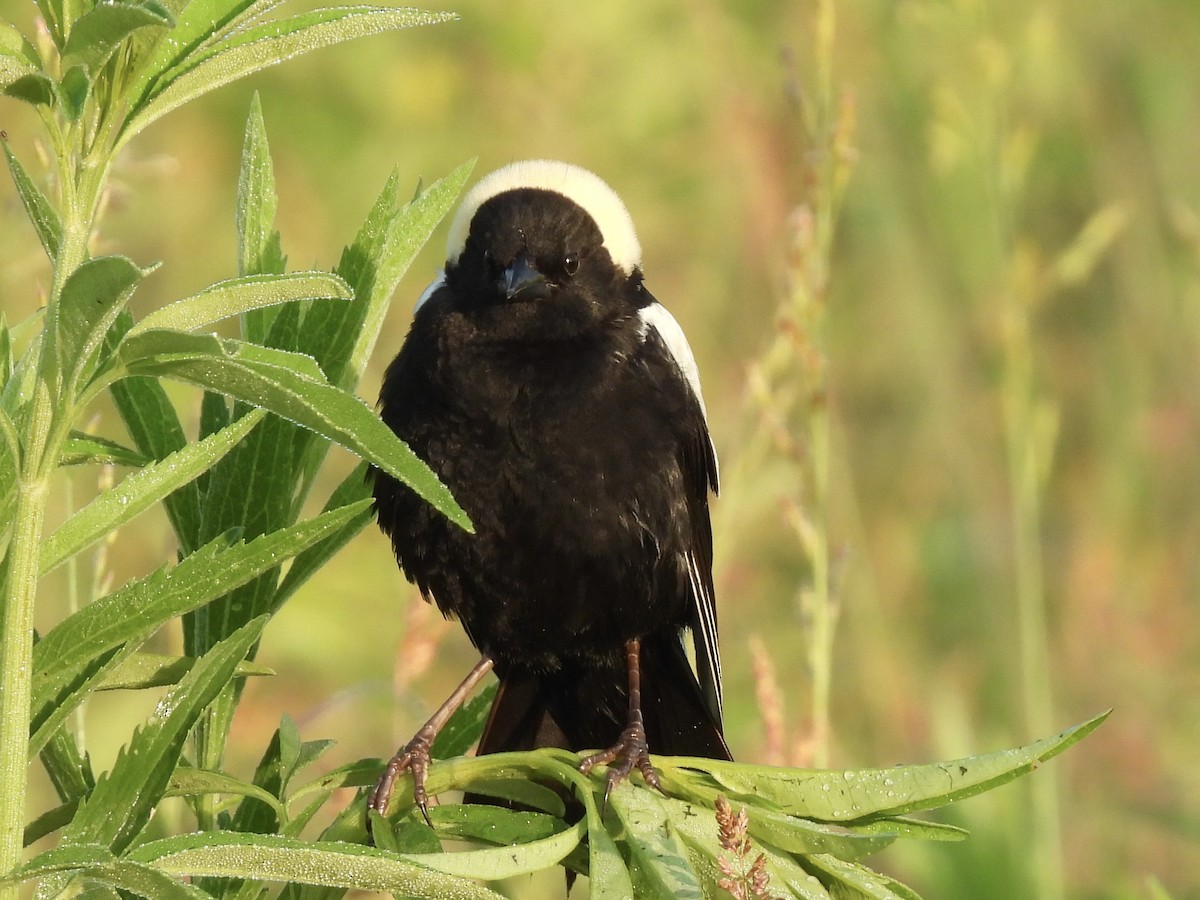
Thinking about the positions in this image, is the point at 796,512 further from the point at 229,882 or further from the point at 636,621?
the point at 229,882

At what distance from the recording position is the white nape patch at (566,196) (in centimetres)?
265

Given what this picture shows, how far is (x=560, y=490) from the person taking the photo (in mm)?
2189

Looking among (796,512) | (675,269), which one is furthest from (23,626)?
(675,269)

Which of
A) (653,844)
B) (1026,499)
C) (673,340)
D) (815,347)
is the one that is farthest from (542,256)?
(653,844)

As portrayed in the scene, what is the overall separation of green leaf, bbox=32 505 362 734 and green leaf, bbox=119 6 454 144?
0.94 feet

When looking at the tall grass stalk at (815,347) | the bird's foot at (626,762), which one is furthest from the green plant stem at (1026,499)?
the bird's foot at (626,762)

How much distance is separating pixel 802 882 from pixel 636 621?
117 cm

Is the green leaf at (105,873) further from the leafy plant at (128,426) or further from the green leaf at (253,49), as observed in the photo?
the green leaf at (253,49)

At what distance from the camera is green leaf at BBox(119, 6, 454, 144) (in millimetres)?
1060

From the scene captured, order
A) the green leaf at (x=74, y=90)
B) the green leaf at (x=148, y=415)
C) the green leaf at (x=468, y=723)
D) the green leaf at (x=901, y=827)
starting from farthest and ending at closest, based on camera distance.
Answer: the green leaf at (x=468, y=723), the green leaf at (x=148, y=415), the green leaf at (x=901, y=827), the green leaf at (x=74, y=90)

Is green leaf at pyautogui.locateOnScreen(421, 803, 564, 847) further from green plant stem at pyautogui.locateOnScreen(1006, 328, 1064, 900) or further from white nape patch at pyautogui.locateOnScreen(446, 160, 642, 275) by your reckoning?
green plant stem at pyautogui.locateOnScreen(1006, 328, 1064, 900)

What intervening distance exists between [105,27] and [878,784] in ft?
2.44

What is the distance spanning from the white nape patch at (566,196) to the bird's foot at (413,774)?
3.08 feet

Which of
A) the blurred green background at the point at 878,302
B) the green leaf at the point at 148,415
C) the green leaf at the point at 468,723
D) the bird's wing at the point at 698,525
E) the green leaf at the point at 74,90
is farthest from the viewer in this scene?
the blurred green background at the point at 878,302
